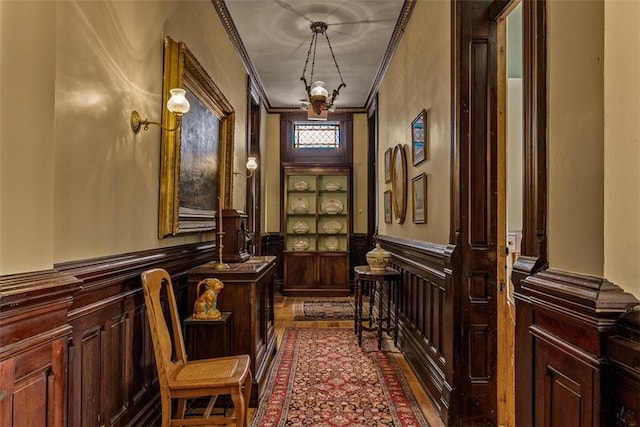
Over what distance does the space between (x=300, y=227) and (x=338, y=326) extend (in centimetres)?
287

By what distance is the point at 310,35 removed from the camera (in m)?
4.96

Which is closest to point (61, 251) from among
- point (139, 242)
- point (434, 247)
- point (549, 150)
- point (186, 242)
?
point (139, 242)

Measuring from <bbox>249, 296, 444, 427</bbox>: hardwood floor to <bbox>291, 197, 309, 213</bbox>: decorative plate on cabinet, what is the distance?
1.68 metres

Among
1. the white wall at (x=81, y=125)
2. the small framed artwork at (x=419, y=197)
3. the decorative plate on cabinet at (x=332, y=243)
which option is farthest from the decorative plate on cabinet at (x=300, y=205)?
the white wall at (x=81, y=125)

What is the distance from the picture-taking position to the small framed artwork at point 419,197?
368 cm

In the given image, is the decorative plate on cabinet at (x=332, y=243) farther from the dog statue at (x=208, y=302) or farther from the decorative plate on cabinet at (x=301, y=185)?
the dog statue at (x=208, y=302)

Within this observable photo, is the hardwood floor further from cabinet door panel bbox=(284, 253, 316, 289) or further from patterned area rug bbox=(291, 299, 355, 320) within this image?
cabinet door panel bbox=(284, 253, 316, 289)

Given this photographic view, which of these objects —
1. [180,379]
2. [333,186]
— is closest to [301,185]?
[333,186]

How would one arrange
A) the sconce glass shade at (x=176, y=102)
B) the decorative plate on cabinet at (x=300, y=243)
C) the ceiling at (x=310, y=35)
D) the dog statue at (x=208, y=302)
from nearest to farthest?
the sconce glass shade at (x=176, y=102)
the dog statue at (x=208, y=302)
the ceiling at (x=310, y=35)
the decorative plate on cabinet at (x=300, y=243)

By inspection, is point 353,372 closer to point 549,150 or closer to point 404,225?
point 404,225

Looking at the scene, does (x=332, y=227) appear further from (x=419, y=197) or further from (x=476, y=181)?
(x=476, y=181)

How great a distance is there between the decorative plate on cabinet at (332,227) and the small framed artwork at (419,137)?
3.97 meters

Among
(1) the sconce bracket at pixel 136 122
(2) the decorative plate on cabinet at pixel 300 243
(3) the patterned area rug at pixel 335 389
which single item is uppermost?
(1) the sconce bracket at pixel 136 122

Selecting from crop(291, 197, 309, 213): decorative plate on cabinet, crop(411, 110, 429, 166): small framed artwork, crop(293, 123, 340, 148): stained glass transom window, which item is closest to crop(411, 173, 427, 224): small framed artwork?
crop(411, 110, 429, 166): small framed artwork
